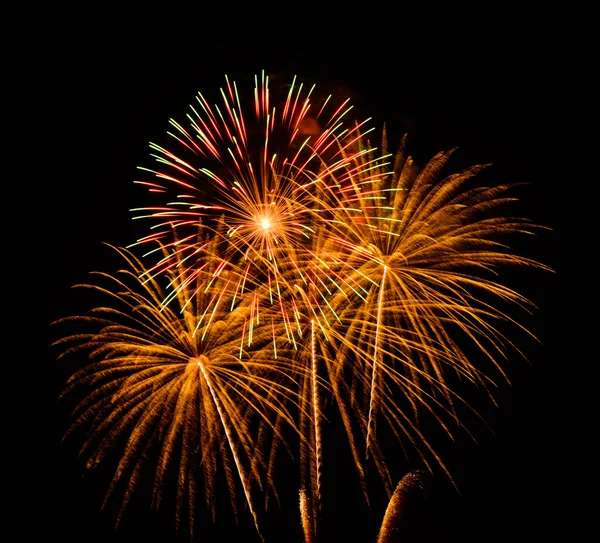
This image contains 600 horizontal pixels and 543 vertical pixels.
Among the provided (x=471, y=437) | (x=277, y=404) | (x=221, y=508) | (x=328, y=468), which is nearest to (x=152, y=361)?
(x=277, y=404)

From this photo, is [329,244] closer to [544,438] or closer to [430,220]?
[430,220]

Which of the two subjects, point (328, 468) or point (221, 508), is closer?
point (328, 468)

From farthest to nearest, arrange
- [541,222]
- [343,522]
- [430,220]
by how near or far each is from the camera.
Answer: [541,222] → [343,522] → [430,220]

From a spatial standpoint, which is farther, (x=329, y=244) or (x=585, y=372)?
(x=585, y=372)

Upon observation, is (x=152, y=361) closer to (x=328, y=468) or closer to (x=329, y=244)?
(x=329, y=244)

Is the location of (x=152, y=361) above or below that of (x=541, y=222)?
below

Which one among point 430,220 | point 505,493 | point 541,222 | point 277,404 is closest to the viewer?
point 430,220

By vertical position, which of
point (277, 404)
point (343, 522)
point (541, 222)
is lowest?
point (343, 522)

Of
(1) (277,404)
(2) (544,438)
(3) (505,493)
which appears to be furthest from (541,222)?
(1) (277,404)

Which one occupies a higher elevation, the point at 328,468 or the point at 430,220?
the point at 430,220
